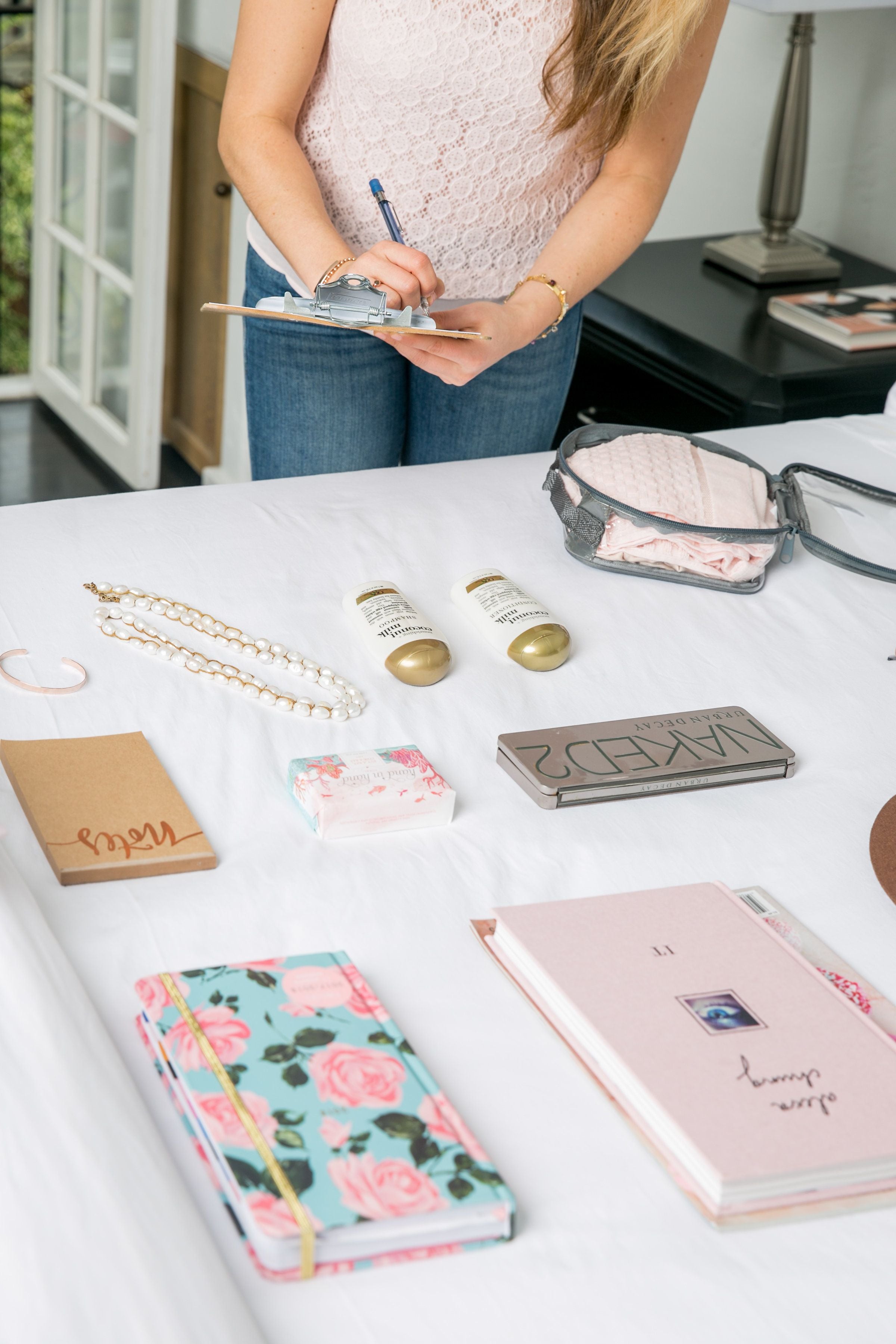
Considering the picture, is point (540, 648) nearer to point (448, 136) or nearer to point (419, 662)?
point (419, 662)

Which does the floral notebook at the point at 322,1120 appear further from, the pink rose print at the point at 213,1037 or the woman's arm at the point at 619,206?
the woman's arm at the point at 619,206

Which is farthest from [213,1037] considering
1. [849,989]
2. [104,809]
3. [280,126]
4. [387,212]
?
[280,126]

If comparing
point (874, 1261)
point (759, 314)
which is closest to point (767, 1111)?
point (874, 1261)

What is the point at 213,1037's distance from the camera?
614 mm

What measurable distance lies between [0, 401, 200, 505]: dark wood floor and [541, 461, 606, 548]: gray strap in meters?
1.89

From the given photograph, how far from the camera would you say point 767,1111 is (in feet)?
1.99

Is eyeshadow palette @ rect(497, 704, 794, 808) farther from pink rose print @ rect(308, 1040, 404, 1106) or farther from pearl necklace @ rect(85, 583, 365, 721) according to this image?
pink rose print @ rect(308, 1040, 404, 1106)

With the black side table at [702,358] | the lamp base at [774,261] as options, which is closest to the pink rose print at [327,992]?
the black side table at [702,358]

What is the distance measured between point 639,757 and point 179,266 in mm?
2526

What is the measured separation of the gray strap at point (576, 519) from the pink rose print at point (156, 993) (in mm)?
635

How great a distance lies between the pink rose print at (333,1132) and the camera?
1.85 feet

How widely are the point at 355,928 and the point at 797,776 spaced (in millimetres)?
360

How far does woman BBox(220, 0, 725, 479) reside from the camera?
3.94 ft

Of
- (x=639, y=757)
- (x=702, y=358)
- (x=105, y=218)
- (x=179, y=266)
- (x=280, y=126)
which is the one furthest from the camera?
(x=179, y=266)
